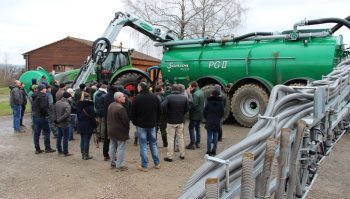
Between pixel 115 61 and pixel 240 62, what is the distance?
197 inches

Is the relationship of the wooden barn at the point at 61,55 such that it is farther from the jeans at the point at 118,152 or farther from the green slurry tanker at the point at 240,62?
the jeans at the point at 118,152

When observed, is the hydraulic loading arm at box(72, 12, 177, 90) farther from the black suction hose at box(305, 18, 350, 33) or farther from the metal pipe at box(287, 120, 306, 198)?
the metal pipe at box(287, 120, 306, 198)

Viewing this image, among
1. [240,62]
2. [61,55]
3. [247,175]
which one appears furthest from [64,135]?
[61,55]

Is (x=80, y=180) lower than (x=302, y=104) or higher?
lower

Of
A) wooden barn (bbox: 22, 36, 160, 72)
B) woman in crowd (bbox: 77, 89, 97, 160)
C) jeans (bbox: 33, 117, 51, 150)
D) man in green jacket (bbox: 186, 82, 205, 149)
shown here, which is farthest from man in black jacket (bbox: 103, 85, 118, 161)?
wooden barn (bbox: 22, 36, 160, 72)

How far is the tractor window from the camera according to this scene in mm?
13562

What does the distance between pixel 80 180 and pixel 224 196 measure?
4.75 meters

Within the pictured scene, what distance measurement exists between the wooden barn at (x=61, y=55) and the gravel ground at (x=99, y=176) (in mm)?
25049

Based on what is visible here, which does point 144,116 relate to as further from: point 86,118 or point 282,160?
point 282,160

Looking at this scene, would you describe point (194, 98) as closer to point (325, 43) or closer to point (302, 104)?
point (325, 43)

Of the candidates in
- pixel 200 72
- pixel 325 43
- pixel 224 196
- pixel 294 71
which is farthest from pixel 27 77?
pixel 224 196

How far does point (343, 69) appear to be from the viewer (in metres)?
4.93

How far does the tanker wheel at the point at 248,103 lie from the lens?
35.9 feet

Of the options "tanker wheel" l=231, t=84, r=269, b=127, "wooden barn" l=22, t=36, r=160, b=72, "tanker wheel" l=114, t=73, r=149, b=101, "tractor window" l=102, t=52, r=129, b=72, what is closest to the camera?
"tanker wheel" l=231, t=84, r=269, b=127
